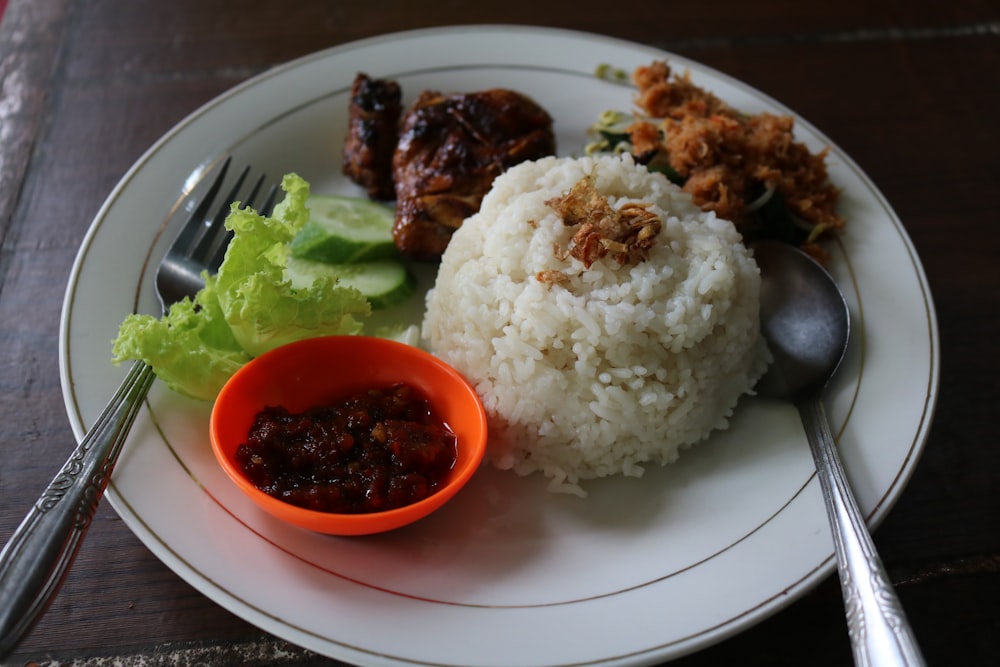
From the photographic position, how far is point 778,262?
3.45 metres

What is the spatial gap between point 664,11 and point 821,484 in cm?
343

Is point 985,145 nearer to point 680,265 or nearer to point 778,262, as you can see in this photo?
point 778,262

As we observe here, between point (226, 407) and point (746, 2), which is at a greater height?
point (746, 2)

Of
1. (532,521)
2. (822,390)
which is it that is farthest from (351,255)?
(822,390)

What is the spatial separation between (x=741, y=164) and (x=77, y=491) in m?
2.87

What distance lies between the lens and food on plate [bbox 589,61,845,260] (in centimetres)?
352

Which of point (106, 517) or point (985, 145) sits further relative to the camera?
point (985, 145)

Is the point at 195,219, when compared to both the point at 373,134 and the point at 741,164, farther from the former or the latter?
the point at 741,164

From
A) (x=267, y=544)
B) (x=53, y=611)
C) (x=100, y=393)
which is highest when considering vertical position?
(x=100, y=393)

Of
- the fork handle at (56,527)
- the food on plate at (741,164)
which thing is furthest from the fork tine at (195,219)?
the food on plate at (741,164)

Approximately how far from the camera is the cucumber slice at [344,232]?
3.54 metres

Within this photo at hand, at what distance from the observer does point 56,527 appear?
7.33 feet

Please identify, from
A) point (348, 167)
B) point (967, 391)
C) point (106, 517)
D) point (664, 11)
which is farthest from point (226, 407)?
point (664, 11)

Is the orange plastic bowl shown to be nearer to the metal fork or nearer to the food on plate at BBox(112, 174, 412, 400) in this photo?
the food on plate at BBox(112, 174, 412, 400)
